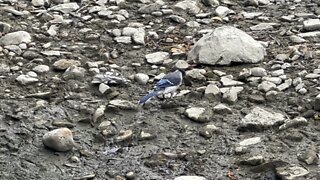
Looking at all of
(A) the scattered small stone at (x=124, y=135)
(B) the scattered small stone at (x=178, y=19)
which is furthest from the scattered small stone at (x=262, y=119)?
(B) the scattered small stone at (x=178, y=19)

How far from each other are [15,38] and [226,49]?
6.55 ft

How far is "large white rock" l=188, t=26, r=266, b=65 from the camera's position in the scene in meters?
5.96

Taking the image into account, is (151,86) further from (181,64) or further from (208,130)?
(208,130)

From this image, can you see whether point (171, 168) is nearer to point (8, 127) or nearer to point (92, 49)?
point (8, 127)

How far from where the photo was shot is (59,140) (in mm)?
4781

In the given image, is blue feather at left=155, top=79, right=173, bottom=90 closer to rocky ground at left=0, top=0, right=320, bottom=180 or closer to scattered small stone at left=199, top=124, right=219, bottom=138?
rocky ground at left=0, top=0, right=320, bottom=180

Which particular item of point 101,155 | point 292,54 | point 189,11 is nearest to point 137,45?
point 189,11

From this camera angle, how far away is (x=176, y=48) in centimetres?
638

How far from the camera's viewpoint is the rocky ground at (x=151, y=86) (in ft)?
15.3

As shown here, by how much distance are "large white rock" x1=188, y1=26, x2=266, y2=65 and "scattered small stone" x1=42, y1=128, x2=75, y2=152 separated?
5.38ft

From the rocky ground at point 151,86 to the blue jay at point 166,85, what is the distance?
0.32ft

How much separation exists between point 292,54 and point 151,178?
7.18ft

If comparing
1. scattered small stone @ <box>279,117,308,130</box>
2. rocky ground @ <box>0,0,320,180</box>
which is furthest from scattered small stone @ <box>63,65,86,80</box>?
scattered small stone @ <box>279,117,308,130</box>

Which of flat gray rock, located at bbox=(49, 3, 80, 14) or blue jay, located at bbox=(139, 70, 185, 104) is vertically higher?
blue jay, located at bbox=(139, 70, 185, 104)
